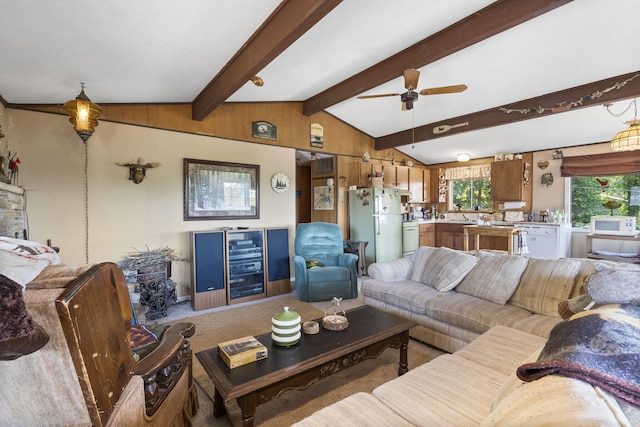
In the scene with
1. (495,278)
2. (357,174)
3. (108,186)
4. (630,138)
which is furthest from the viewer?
(357,174)

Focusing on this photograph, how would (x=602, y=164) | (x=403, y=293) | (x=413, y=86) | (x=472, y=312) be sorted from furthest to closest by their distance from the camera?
(x=602, y=164), (x=413, y=86), (x=403, y=293), (x=472, y=312)

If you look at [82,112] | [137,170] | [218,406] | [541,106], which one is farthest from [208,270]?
[541,106]

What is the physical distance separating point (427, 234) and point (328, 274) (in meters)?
3.79

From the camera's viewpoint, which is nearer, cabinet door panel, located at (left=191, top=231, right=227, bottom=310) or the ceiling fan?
the ceiling fan

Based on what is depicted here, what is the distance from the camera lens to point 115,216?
3561 mm

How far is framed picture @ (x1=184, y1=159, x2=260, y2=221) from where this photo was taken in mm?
4039

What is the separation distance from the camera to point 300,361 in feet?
5.37

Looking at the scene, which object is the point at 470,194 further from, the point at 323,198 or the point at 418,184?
the point at 323,198

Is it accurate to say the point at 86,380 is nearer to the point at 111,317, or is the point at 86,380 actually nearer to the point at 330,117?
the point at 111,317

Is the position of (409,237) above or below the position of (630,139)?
below

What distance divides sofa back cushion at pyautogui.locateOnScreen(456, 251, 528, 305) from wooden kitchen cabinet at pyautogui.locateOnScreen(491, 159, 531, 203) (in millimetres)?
3926

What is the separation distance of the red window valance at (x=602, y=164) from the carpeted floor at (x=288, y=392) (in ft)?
16.0

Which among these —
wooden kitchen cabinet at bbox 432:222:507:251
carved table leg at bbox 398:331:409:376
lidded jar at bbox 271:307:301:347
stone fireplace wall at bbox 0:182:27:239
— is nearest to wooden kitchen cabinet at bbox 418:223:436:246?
wooden kitchen cabinet at bbox 432:222:507:251

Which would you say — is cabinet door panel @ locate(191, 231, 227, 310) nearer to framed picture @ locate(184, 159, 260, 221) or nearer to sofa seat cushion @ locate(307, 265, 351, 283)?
framed picture @ locate(184, 159, 260, 221)
